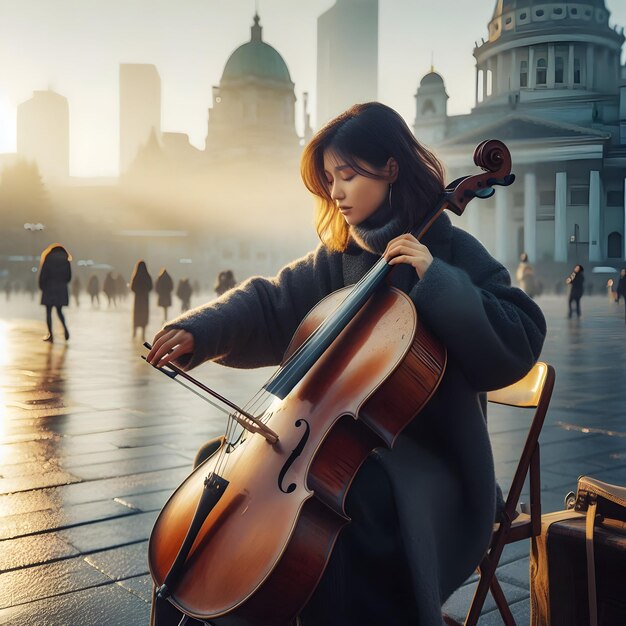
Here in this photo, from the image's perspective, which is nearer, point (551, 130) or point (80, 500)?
point (80, 500)

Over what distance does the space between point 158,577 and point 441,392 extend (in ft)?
2.28

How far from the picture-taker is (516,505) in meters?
2.39

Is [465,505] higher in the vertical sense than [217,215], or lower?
lower

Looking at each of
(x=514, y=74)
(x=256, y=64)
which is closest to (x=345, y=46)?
(x=256, y=64)

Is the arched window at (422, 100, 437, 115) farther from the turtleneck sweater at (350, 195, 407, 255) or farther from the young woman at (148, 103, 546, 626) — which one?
the turtleneck sweater at (350, 195, 407, 255)

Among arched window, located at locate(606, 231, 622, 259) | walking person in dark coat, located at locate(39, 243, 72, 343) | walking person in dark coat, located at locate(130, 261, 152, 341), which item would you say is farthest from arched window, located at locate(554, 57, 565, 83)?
walking person in dark coat, located at locate(39, 243, 72, 343)

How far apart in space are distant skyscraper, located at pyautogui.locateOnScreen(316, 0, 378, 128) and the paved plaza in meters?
156

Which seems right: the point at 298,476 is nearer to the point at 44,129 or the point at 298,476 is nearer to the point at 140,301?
the point at 140,301

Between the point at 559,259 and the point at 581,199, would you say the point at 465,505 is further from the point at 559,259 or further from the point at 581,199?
the point at 581,199

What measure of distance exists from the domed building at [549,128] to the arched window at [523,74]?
0.08 meters

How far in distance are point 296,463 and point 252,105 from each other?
8022cm

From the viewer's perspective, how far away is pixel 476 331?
198 cm

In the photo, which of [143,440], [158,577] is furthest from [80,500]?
[158,577]

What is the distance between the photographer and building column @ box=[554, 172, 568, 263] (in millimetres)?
57938
